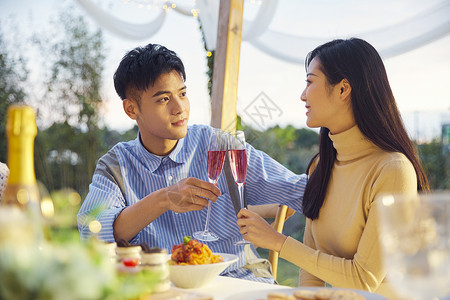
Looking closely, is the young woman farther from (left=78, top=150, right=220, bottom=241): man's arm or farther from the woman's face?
(left=78, top=150, right=220, bottom=241): man's arm

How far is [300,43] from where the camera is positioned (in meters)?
3.88

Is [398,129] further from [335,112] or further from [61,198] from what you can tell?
[61,198]

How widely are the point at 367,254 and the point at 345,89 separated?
593 millimetres

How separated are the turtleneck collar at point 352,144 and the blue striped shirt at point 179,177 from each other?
0.31 m

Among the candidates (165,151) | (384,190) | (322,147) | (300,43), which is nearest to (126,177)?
(165,151)

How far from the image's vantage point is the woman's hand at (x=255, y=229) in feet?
5.18

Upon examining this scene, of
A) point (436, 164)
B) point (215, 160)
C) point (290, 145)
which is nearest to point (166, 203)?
point (215, 160)

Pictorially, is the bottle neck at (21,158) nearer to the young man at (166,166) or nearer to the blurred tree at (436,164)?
the young man at (166,166)

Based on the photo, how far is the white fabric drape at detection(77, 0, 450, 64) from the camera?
3.47 meters

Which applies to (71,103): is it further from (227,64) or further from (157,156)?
(157,156)

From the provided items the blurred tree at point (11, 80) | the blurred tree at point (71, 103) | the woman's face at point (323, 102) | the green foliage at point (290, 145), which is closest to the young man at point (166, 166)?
the woman's face at point (323, 102)

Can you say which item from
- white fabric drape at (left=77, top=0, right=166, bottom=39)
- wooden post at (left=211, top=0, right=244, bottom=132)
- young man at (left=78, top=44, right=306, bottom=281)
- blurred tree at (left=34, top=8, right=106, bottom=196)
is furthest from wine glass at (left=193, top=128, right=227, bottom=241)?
blurred tree at (left=34, top=8, right=106, bottom=196)

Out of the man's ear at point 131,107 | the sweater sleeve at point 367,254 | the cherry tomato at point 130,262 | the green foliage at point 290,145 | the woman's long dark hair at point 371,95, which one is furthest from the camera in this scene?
the green foliage at point 290,145

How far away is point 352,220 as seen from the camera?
5.48 ft
